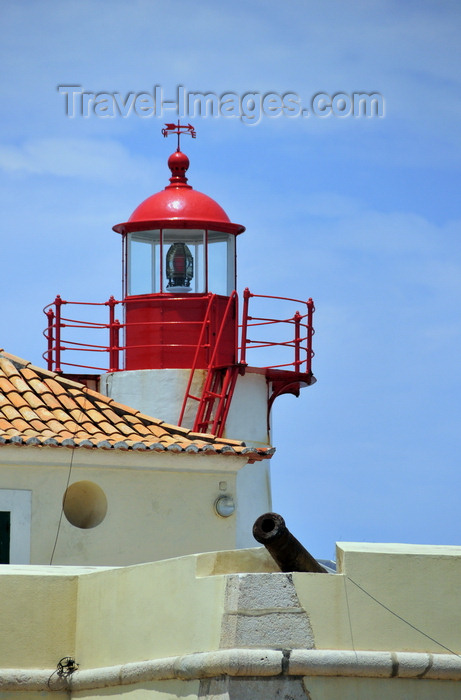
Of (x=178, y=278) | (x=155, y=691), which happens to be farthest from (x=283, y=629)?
(x=178, y=278)

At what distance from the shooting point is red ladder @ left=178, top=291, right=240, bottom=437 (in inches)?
836

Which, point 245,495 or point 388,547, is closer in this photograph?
point 388,547

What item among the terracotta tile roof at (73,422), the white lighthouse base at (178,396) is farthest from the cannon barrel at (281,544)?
the white lighthouse base at (178,396)

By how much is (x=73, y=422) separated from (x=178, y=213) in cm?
534

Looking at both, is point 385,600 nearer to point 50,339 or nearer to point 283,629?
point 283,629

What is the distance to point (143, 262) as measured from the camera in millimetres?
22812

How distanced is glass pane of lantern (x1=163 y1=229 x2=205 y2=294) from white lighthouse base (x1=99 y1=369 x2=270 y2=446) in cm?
147

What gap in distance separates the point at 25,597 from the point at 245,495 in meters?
8.51

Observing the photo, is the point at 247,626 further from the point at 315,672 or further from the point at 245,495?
the point at 245,495

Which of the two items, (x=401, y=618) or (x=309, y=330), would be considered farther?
(x=309, y=330)

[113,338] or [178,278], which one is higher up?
[178,278]

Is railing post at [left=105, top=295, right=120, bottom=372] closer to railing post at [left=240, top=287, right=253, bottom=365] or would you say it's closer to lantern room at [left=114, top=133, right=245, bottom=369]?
lantern room at [left=114, top=133, right=245, bottom=369]

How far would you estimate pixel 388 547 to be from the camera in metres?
12.5

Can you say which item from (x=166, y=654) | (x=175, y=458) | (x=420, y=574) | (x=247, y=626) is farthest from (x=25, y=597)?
(x=175, y=458)
